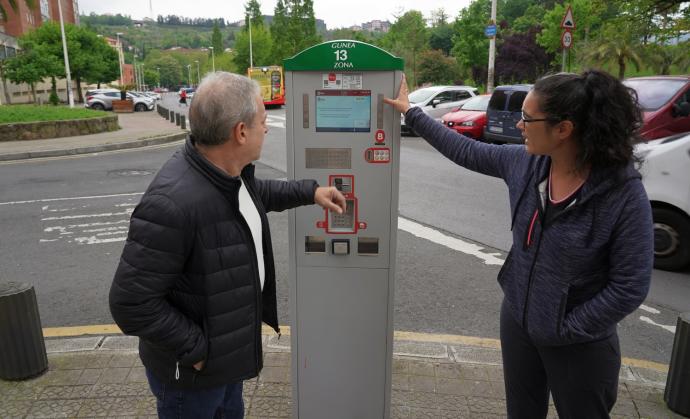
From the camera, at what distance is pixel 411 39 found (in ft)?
136

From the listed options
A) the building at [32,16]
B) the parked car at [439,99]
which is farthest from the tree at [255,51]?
the parked car at [439,99]

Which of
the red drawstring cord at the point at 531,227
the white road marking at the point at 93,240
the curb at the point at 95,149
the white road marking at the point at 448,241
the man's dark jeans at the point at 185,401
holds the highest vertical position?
the red drawstring cord at the point at 531,227

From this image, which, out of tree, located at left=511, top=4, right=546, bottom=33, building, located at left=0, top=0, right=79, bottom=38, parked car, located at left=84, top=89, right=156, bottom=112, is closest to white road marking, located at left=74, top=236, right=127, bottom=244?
parked car, located at left=84, top=89, right=156, bottom=112

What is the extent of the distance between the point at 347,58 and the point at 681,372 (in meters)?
2.51

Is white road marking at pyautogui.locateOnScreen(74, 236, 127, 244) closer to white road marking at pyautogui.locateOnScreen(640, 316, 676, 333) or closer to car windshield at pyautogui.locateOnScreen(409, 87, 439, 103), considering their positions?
white road marking at pyautogui.locateOnScreen(640, 316, 676, 333)

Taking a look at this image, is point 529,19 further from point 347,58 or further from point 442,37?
point 347,58

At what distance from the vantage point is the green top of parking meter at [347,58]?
2.38 metres

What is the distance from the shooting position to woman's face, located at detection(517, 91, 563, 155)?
1958 mm

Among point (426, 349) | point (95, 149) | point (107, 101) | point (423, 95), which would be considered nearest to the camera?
point (426, 349)

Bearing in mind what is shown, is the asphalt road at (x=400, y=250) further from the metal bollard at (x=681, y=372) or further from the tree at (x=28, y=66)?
the tree at (x=28, y=66)

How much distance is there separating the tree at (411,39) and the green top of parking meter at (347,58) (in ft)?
117

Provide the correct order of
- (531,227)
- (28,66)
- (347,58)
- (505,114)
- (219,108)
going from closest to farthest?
(219,108) → (531,227) → (347,58) → (505,114) → (28,66)

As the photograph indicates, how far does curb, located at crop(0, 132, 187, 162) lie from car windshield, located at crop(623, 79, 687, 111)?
12.6 metres

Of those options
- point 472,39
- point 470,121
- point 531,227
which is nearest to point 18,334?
point 531,227
